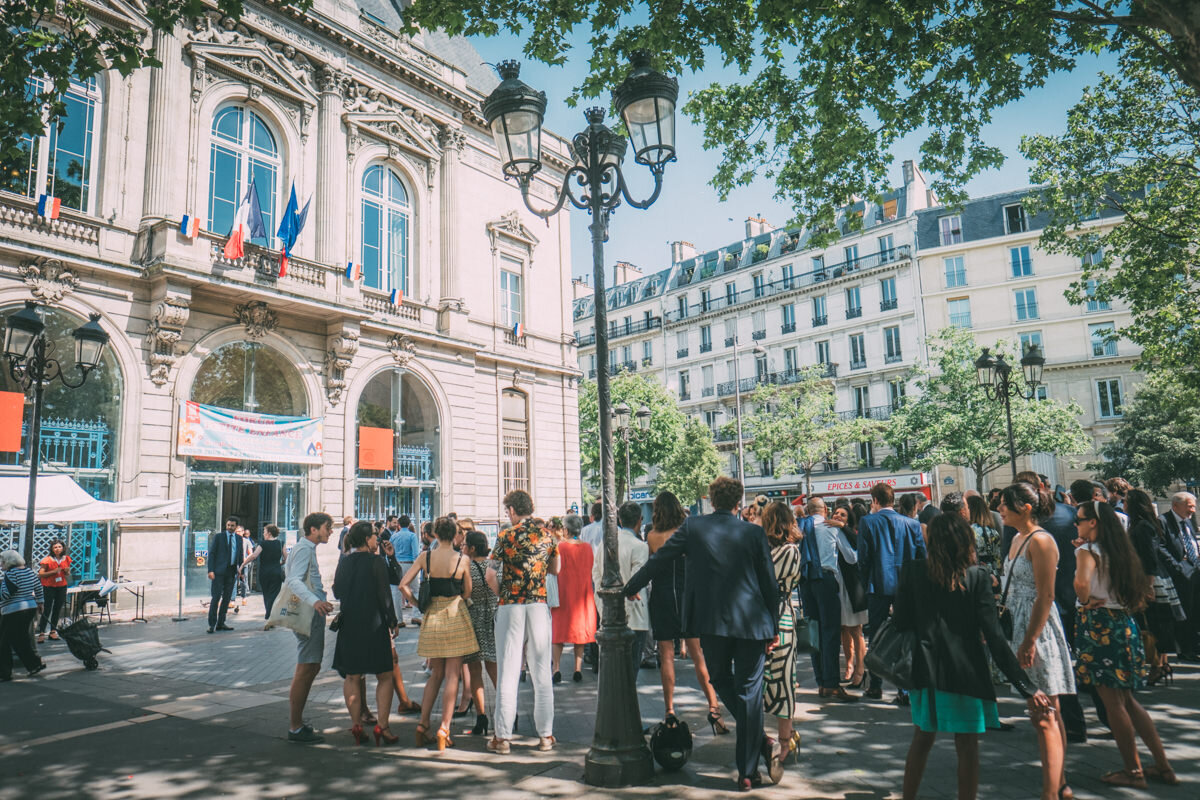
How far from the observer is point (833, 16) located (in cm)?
853

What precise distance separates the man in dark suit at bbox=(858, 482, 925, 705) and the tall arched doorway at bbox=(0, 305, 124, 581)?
14.1 metres

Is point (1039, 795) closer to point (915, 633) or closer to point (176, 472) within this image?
point (915, 633)

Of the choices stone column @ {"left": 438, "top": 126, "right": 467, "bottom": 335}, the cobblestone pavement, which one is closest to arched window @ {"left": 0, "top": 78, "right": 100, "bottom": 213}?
stone column @ {"left": 438, "top": 126, "right": 467, "bottom": 335}

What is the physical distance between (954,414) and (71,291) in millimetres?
30479

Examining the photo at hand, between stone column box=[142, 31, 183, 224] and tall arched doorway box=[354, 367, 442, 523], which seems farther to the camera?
tall arched doorway box=[354, 367, 442, 523]

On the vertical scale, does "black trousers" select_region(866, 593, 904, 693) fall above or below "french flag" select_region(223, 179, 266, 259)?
below

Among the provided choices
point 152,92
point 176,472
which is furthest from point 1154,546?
point 152,92

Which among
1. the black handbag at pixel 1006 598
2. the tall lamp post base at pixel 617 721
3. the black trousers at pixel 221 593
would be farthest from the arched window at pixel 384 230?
the black handbag at pixel 1006 598

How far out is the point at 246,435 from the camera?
16812mm

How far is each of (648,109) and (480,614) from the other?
4555 mm

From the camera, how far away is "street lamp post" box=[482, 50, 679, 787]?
497 cm

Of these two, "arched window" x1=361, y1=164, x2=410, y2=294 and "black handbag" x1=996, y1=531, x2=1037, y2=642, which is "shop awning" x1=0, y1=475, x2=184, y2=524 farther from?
"black handbag" x1=996, y1=531, x2=1037, y2=642

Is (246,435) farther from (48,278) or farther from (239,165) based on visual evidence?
(239,165)

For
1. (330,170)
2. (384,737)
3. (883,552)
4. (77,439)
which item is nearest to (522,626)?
(384,737)
